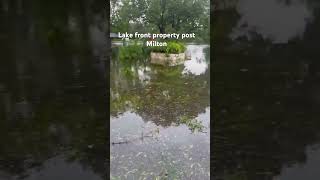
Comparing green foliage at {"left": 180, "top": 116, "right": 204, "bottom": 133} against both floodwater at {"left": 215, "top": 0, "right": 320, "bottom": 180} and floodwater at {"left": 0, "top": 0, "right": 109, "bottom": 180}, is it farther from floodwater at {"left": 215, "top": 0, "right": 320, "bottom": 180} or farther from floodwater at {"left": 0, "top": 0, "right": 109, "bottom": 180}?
floodwater at {"left": 0, "top": 0, "right": 109, "bottom": 180}

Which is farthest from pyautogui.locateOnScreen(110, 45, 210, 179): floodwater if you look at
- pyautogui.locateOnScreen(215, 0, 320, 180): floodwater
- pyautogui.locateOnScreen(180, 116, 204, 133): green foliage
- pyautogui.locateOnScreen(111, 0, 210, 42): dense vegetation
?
pyautogui.locateOnScreen(111, 0, 210, 42): dense vegetation

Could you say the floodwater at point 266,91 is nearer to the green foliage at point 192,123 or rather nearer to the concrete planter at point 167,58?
the green foliage at point 192,123

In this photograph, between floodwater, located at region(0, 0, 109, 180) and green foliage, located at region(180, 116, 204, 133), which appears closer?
floodwater, located at region(0, 0, 109, 180)

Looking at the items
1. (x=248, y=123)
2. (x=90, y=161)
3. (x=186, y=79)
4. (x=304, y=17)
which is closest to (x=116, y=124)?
(x=90, y=161)

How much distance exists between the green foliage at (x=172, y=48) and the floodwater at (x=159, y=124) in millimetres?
99

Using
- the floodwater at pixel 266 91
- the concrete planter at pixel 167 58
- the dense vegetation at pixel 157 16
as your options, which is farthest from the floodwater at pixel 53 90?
the floodwater at pixel 266 91

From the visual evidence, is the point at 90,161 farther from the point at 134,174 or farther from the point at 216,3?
Answer: the point at 216,3

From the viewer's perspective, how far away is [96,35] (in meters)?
2.59

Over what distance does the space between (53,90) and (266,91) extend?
1.32 metres

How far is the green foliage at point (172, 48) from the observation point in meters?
2.64

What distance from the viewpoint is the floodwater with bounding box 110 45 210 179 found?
2688 mm

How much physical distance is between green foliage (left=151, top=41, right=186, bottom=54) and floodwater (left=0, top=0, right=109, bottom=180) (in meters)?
0.34

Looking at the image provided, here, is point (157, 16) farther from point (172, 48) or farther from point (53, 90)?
point (53, 90)

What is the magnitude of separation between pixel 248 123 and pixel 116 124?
0.83m
